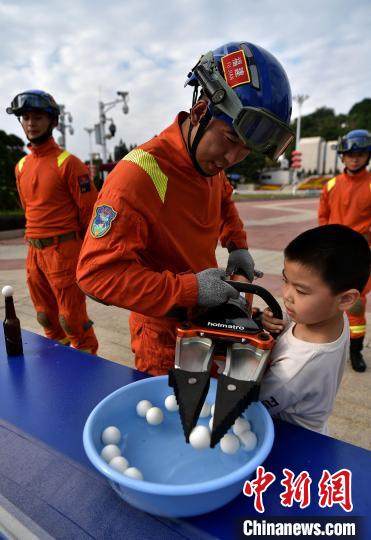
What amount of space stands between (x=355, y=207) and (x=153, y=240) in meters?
2.56

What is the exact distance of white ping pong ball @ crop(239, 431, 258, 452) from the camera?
0.94 meters

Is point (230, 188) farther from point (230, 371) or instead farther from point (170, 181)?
point (230, 371)

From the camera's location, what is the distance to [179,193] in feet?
4.56

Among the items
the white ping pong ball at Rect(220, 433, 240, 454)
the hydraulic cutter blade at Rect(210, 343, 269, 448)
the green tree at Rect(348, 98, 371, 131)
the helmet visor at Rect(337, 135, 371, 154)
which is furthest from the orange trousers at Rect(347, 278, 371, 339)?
the green tree at Rect(348, 98, 371, 131)

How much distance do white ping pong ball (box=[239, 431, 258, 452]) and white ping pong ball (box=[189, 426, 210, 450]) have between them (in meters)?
0.11

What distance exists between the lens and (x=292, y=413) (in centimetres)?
120

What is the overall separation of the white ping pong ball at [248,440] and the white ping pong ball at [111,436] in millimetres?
335

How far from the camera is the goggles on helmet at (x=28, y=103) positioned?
107 inches

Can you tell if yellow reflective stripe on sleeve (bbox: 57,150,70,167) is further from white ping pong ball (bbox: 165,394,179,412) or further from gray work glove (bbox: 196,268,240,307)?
white ping pong ball (bbox: 165,394,179,412)

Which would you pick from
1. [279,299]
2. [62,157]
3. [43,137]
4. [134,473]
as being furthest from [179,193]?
[279,299]

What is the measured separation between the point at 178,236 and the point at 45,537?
1.01 metres

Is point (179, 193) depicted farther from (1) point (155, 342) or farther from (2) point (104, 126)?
(2) point (104, 126)

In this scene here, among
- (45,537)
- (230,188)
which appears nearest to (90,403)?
(45,537)

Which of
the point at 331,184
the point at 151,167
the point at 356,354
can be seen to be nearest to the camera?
the point at 151,167
